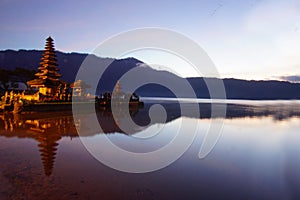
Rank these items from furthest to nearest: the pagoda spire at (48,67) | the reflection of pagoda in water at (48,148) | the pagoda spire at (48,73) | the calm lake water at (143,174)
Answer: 1. the pagoda spire at (48,67)
2. the pagoda spire at (48,73)
3. the reflection of pagoda in water at (48,148)
4. the calm lake water at (143,174)

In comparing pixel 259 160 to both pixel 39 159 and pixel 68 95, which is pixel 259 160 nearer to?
pixel 39 159

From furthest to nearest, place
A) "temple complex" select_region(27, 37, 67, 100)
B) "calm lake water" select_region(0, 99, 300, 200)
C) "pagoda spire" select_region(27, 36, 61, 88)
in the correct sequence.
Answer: "pagoda spire" select_region(27, 36, 61, 88) < "temple complex" select_region(27, 37, 67, 100) < "calm lake water" select_region(0, 99, 300, 200)

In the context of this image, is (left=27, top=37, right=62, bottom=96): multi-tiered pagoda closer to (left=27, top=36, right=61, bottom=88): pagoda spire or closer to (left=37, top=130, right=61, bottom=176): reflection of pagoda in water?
(left=27, top=36, right=61, bottom=88): pagoda spire

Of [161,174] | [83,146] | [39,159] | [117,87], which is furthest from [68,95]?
[161,174]

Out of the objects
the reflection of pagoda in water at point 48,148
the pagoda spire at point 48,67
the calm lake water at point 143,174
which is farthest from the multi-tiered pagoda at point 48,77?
the calm lake water at point 143,174

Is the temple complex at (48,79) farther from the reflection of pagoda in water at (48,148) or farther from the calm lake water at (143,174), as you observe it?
the calm lake water at (143,174)

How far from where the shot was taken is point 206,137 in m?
15.3

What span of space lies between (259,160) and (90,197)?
25.8ft

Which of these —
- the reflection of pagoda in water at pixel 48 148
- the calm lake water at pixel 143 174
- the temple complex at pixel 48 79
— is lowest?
the calm lake water at pixel 143 174

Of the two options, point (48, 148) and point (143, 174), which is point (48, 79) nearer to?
point (48, 148)

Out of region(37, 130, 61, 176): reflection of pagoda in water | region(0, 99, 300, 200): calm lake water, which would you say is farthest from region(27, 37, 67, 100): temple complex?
region(0, 99, 300, 200): calm lake water

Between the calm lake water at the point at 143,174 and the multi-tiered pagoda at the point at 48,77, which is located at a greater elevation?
the multi-tiered pagoda at the point at 48,77

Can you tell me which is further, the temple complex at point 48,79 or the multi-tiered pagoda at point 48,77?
the multi-tiered pagoda at point 48,77

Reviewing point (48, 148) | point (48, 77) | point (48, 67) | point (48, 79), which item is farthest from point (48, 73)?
point (48, 148)
